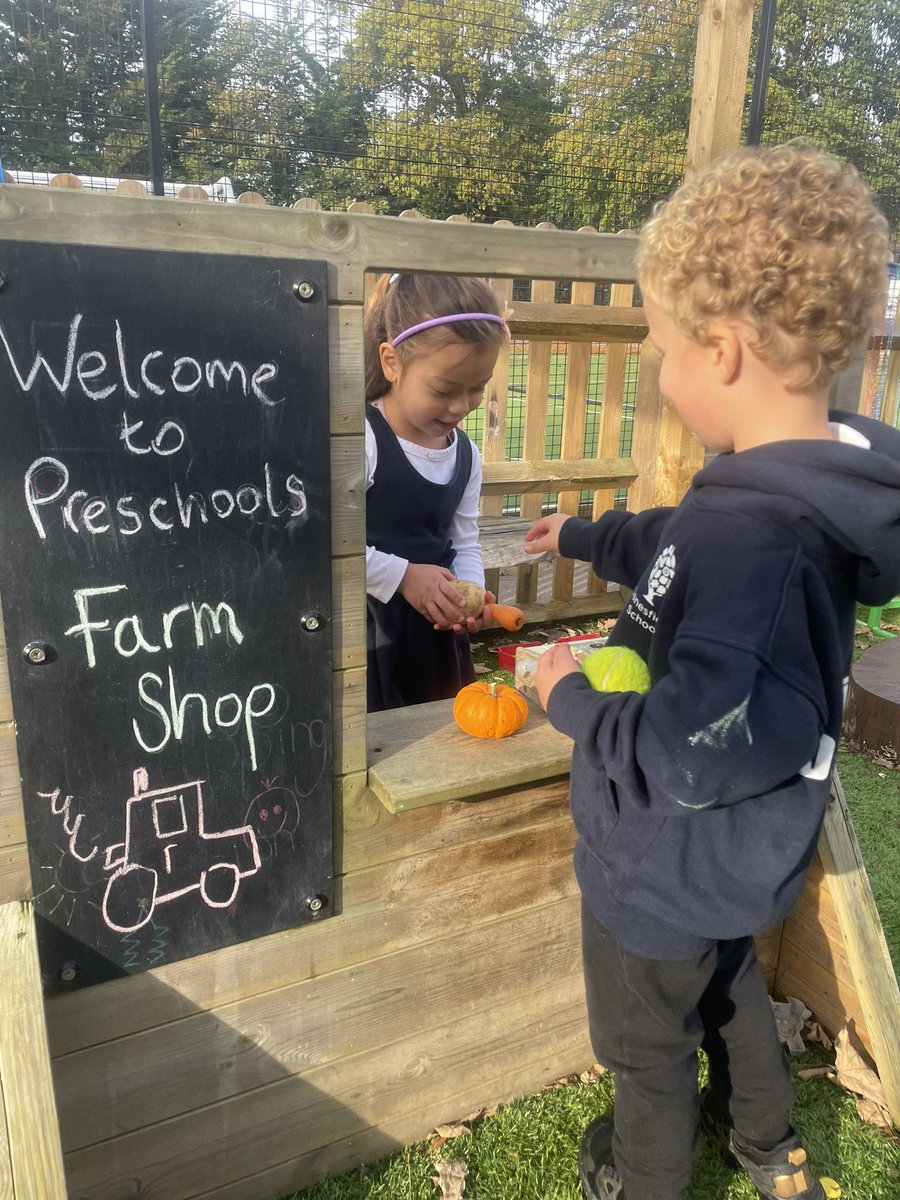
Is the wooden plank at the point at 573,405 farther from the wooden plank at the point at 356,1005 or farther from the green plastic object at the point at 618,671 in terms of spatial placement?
the green plastic object at the point at 618,671

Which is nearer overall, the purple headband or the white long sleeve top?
the purple headband

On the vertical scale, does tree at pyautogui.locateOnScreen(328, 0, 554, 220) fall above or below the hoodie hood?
above

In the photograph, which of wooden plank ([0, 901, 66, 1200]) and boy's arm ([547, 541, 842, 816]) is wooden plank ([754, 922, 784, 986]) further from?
wooden plank ([0, 901, 66, 1200])

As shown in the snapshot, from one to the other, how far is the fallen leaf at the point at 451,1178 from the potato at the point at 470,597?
1.35 metres

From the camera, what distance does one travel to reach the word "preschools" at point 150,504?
4.13ft

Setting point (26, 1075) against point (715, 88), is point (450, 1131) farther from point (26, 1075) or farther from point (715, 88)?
point (715, 88)

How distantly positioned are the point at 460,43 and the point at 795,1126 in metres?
14.9

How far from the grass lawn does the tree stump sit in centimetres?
226

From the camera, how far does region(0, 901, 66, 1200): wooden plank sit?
1262mm

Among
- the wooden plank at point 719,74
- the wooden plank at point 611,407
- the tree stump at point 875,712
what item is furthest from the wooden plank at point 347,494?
the wooden plank at point 611,407

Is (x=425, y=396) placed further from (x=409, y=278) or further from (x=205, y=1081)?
(x=205, y=1081)

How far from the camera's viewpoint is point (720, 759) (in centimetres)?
117

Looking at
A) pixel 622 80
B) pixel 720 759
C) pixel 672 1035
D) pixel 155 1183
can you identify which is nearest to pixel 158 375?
pixel 720 759

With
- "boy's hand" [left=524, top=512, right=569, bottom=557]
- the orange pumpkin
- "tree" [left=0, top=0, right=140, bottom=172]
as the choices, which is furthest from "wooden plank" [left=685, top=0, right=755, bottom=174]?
"tree" [left=0, top=0, right=140, bottom=172]
